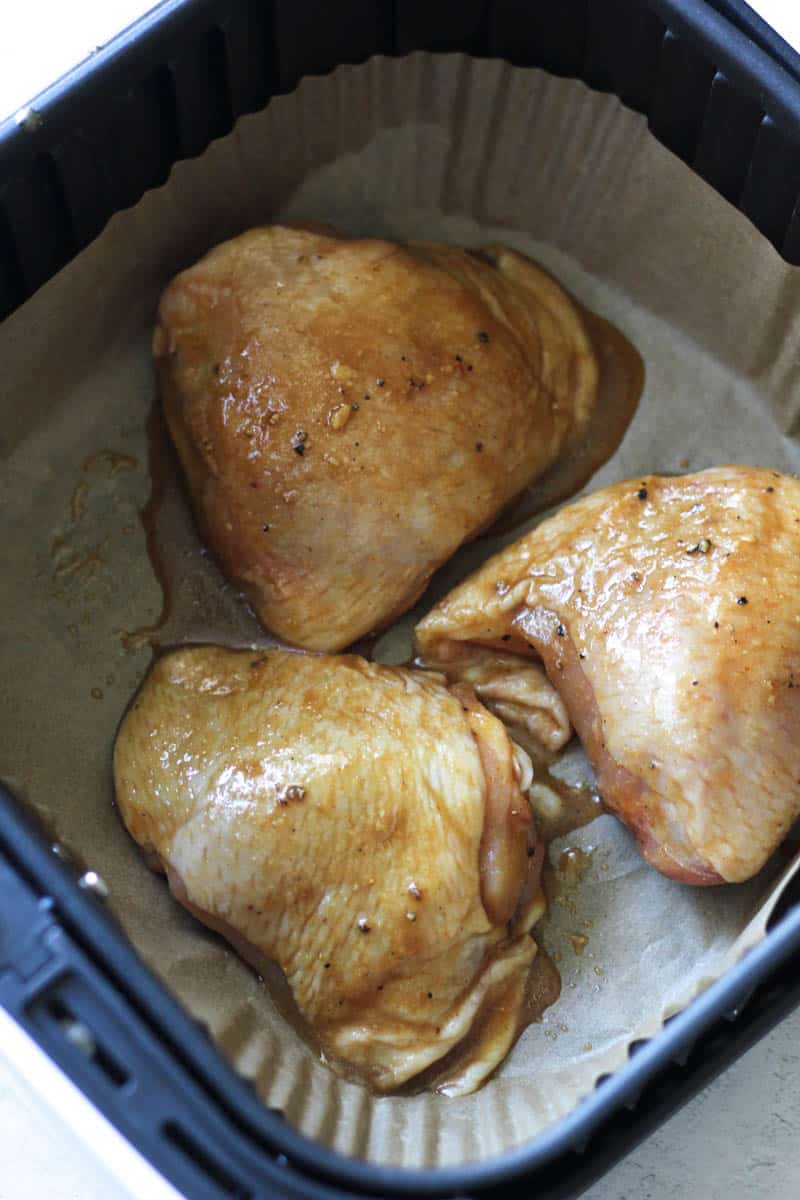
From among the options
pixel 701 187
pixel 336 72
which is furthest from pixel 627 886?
pixel 336 72

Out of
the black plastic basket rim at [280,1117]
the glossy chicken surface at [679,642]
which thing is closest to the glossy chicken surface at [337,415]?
the glossy chicken surface at [679,642]

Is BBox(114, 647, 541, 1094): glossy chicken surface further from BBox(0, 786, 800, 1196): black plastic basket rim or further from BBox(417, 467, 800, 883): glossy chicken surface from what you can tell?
BBox(0, 786, 800, 1196): black plastic basket rim

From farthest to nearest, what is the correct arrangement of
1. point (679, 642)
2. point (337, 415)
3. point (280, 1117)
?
point (337, 415) < point (679, 642) < point (280, 1117)

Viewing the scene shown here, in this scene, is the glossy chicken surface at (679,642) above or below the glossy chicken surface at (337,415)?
below

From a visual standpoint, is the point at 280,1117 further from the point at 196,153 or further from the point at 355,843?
the point at 196,153

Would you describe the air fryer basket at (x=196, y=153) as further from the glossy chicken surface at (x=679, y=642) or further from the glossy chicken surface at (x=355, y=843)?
the glossy chicken surface at (x=355, y=843)

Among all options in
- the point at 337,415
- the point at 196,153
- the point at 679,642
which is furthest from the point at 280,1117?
the point at 196,153
